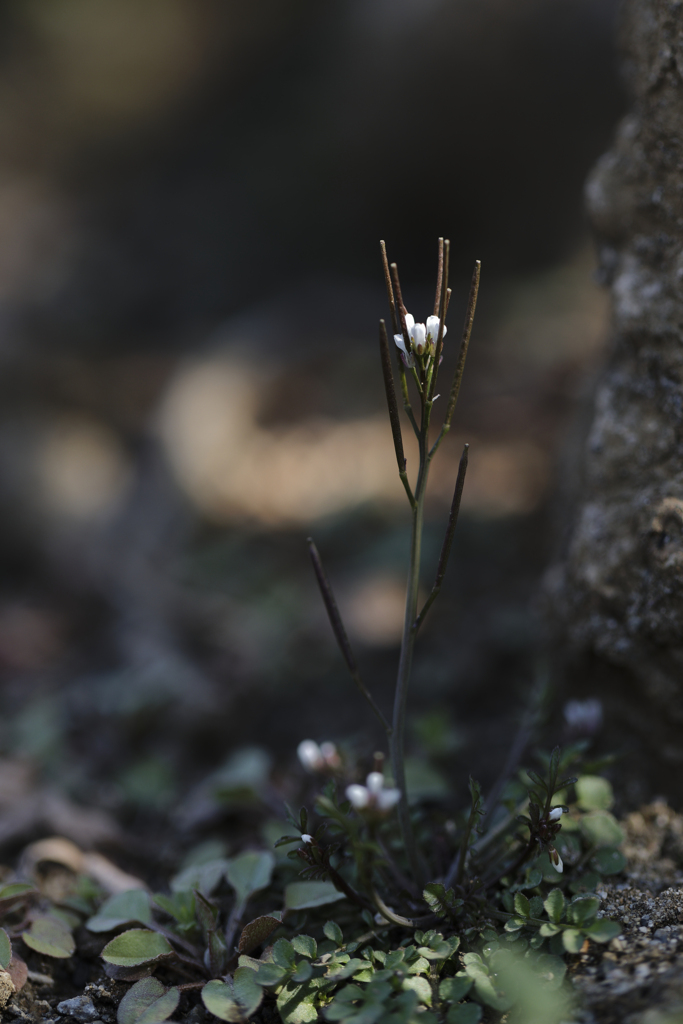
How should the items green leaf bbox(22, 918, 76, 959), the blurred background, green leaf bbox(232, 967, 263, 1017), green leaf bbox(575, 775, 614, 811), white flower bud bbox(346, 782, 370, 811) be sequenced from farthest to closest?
the blurred background < green leaf bbox(575, 775, 614, 811) < green leaf bbox(22, 918, 76, 959) < green leaf bbox(232, 967, 263, 1017) < white flower bud bbox(346, 782, 370, 811)

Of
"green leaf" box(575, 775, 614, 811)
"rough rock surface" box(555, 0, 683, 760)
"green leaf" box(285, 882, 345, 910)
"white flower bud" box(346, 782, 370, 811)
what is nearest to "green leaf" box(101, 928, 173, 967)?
"green leaf" box(285, 882, 345, 910)

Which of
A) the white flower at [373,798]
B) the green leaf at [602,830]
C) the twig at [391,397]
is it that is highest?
the twig at [391,397]

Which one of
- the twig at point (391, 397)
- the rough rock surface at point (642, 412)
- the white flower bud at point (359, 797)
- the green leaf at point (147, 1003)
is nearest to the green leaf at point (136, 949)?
the green leaf at point (147, 1003)

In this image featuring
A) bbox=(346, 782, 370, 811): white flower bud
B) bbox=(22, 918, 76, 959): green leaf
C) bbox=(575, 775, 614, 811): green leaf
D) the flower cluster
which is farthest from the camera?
bbox=(575, 775, 614, 811): green leaf

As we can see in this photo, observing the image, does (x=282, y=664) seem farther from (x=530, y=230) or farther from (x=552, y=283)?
(x=530, y=230)

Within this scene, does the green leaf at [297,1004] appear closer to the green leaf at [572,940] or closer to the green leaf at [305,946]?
the green leaf at [305,946]

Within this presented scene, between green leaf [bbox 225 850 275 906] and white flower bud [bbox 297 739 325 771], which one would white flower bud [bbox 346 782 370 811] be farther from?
green leaf [bbox 225 850 275 906]

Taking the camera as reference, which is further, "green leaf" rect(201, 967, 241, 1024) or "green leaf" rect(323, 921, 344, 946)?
"green leaf" rect(323, 921, 344, 946)

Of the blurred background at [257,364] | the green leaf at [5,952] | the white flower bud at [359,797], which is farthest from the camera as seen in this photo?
the blurred background at [257,364]
